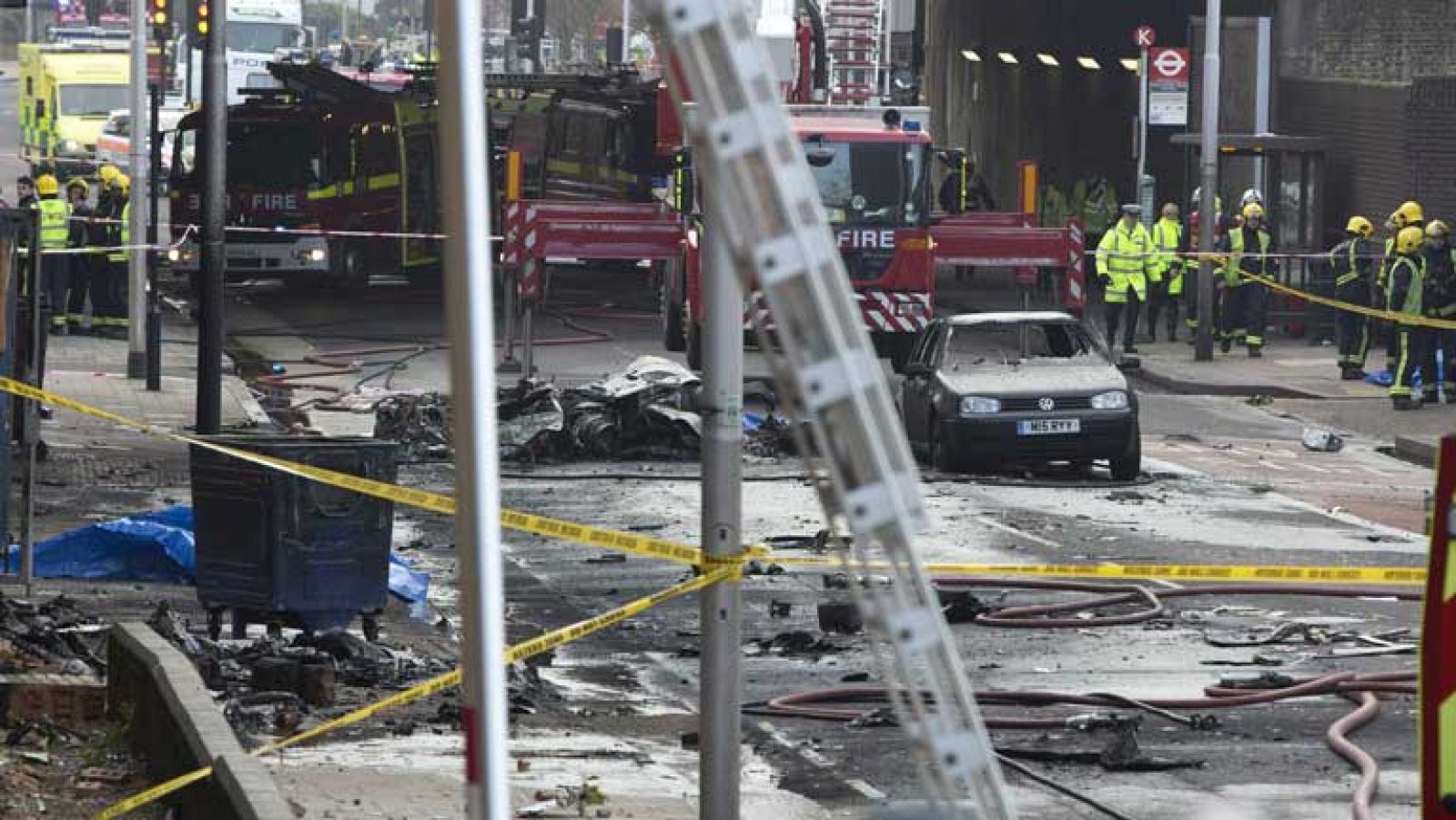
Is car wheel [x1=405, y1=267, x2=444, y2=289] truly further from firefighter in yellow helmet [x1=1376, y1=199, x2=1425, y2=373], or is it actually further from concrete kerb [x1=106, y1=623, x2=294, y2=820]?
concrete kerb [x1=106, y1=623, x2=294, y2=820]

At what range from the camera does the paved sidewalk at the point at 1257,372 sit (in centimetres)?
3014

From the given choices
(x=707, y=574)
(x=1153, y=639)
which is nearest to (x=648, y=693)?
(x=1153, y=639)

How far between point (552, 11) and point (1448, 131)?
64.6m

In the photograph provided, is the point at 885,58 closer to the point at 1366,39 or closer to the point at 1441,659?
the point at 1366,39

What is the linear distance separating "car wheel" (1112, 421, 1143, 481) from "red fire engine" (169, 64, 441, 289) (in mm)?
16392

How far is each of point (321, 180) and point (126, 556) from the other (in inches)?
870

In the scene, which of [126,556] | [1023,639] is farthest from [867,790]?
[126,556]

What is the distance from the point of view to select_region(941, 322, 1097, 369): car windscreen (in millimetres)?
23828

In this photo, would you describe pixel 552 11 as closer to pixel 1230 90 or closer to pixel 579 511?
pixel 1230 90

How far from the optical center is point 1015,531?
20047mm

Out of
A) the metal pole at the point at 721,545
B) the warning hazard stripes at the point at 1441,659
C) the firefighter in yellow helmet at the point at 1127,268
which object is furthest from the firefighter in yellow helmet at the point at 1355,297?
the warning hazard stripes at the point at 1441,659

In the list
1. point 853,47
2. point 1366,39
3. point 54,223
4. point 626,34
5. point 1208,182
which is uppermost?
point 626,34

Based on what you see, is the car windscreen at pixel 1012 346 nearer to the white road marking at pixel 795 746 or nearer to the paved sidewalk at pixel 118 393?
the paved sidewalk at pixel 118 393

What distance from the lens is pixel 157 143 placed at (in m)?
30.5
